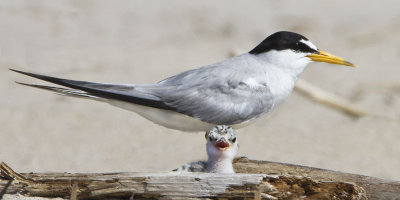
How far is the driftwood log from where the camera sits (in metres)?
3.31

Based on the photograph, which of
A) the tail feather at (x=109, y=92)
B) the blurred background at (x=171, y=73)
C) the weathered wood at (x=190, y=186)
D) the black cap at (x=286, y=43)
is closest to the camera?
the weathered wood at (x=190, y=186)

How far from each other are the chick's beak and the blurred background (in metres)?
2.12

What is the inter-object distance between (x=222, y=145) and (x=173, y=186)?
0.45 metres

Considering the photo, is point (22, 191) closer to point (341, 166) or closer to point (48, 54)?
point (341, 166)

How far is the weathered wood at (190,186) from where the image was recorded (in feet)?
10.9

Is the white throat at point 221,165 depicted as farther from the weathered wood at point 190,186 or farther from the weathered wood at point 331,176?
the weathered wood at point 190,186

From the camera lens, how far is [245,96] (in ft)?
13.5

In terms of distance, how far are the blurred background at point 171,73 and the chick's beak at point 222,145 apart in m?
2.12

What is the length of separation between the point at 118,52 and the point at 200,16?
1146 mm

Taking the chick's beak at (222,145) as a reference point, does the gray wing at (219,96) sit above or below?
above

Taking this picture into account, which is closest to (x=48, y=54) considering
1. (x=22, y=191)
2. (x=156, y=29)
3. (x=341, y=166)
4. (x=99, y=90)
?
(x=156, y=29)

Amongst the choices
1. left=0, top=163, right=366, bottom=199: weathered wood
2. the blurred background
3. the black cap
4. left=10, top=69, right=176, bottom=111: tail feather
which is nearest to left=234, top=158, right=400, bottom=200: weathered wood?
left=0, top=163, right=366, bottom=199: weathered wood

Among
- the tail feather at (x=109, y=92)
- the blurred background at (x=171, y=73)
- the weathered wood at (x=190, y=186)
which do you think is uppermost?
the blurred background at (x=171, y=73)

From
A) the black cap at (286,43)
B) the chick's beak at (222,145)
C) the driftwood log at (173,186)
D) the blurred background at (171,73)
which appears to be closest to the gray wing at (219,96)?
the black cap at (286,43)
